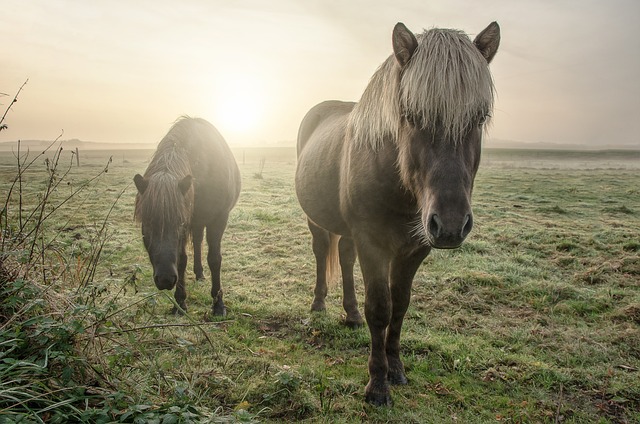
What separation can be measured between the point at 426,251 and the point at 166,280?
99.4 inches

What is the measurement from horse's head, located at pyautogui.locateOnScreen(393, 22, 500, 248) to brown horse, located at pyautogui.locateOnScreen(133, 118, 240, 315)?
2553 mm

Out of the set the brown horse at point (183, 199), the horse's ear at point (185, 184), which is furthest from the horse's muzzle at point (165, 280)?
the horse's ear at point (185, 184)

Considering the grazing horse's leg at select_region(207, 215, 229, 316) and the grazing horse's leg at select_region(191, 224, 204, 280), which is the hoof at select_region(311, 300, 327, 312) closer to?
the grazing horse's leg at select_region(207, 215, 229, 316)

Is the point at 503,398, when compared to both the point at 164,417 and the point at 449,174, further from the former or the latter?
the point at 164,417

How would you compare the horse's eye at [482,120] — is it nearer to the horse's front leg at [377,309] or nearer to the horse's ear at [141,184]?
the horse's front leg at [377,309]

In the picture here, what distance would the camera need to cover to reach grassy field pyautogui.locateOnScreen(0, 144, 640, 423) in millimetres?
1952

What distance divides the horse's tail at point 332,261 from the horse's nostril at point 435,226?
3.02m

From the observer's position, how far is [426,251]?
3.32 m

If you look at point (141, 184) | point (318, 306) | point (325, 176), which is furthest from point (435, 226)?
point (318, 306)

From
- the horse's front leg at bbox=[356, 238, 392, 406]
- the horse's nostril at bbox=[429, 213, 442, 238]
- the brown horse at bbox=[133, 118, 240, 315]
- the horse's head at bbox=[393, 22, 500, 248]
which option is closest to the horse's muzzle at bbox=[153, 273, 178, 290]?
the brown horse at bbox=[133, 118, 240, 315]

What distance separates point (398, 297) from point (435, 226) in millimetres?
1328

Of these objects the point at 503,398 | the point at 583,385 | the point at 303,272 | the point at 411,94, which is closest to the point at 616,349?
the point at 583,385

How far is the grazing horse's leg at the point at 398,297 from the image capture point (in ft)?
11.0

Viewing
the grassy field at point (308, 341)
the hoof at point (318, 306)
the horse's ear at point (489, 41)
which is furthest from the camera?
the hoof at point (318, 306)
